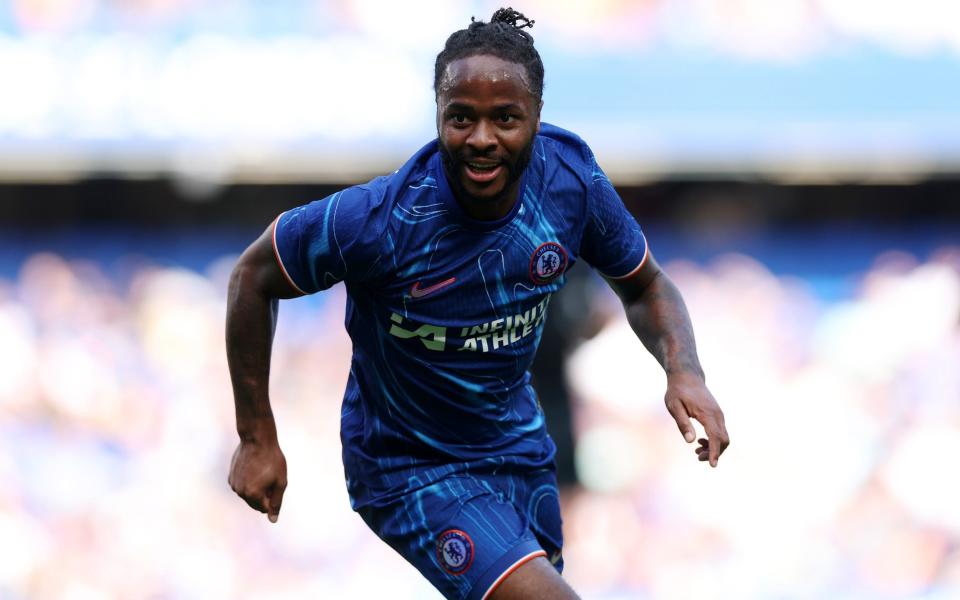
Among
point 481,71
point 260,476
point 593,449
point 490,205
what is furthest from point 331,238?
point 593,449

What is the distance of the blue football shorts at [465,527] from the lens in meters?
3.41

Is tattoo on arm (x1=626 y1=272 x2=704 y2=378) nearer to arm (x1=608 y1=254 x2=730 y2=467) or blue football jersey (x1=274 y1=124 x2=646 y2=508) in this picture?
arm (x1=608 y1=254 x2=730 y2=467)

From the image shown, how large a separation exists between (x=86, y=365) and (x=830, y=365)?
430 cm

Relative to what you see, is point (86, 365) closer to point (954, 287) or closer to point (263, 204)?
point (263, 204)

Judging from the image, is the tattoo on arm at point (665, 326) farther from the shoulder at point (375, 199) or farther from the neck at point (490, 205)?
the shoulder at point (375, 199)

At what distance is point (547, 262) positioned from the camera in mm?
3541

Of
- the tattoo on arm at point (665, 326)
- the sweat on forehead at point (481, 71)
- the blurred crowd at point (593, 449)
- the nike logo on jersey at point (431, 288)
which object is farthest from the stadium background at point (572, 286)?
the sweat on forehead at point (481, 71)

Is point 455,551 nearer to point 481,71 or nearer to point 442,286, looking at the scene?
point 442,286

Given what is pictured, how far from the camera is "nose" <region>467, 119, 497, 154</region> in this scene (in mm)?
3279

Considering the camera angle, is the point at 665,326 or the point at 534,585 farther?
the point at 665,326

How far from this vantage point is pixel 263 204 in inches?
347

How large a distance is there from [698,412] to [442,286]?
653mm

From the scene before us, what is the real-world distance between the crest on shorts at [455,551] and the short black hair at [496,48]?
3.34ft

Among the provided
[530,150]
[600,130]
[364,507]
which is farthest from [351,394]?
[600,130]
